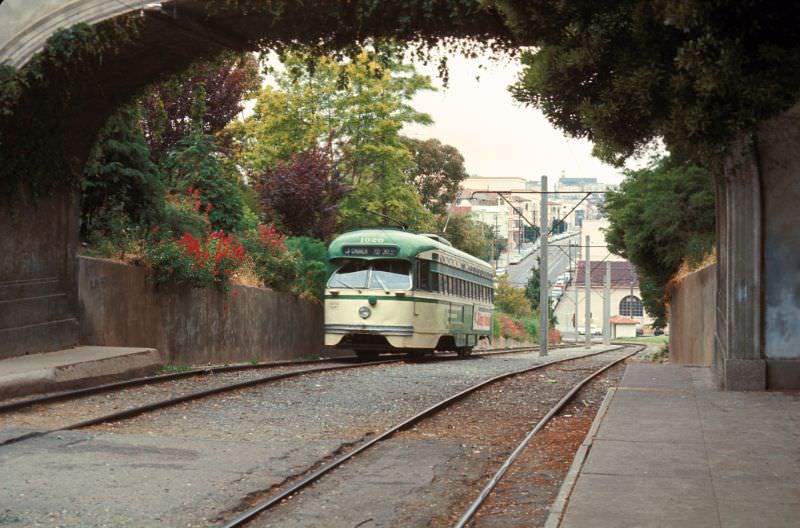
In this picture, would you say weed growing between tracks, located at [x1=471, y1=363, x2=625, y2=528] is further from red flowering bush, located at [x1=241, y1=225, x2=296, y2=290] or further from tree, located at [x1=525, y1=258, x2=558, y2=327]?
tree, located at [x1=525, y1=258, x2=558, y2=327]

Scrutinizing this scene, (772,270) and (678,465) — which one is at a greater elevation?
(772,270)

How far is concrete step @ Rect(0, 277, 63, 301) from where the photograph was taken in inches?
621

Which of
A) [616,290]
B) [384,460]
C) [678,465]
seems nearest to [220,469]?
[384,460]

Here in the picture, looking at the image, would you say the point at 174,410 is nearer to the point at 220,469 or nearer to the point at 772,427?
the point at 220,469

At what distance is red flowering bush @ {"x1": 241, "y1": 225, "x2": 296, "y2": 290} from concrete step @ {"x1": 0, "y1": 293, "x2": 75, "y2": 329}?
968cm

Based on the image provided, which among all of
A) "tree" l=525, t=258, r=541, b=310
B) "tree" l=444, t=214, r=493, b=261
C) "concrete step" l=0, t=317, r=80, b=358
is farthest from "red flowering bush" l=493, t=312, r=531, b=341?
"concrete step" l=0, t=317, r=80, b=358

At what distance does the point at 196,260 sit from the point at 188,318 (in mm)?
1189

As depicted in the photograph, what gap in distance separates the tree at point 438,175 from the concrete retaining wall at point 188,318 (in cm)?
3118

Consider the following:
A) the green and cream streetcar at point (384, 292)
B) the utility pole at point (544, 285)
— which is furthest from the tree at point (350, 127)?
the green and cream streetcar at point (384, 292)

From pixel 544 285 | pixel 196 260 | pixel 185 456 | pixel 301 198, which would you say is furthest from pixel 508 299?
pixel 185 456

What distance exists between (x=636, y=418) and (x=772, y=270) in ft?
13.4

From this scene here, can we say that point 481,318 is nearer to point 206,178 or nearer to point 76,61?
point 206,178

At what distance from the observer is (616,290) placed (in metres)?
120

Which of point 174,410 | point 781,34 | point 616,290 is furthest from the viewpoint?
point 616,290
